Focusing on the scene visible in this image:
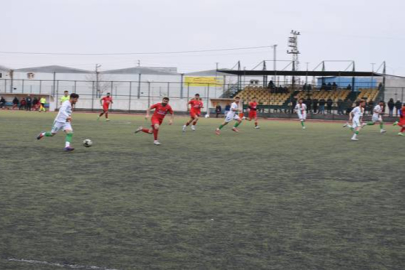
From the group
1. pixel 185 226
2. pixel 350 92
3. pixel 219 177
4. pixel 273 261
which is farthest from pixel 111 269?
pixel 350 92

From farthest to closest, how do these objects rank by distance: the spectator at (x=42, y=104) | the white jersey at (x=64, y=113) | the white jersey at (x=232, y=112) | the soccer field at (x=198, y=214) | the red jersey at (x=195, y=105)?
the spectator at (x=42, y=104)
the white jersey at (x=232, y=112)
the red jersey at (x=195, y=105)
the white jersey at (x=64, y=113)
the soccer field at (x=198, y=214)

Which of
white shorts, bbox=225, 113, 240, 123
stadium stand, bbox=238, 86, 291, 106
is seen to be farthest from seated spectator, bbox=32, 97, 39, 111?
white shorts, bbox=225, 113, 240, 123

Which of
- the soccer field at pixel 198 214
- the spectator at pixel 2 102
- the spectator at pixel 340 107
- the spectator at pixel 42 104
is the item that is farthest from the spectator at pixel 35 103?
the soccer field at pixel 198 214

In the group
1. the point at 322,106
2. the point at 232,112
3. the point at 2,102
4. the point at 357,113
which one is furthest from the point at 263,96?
the point at 357,113

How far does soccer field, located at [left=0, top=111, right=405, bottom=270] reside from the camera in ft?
17.9

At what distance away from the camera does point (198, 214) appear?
750cm

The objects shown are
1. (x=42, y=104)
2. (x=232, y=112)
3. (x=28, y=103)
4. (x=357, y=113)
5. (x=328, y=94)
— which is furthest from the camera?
(x=328, y=94)

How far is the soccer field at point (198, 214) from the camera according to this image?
546 centimetres

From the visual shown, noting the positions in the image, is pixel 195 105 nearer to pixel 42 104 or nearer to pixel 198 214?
pixel 198 214

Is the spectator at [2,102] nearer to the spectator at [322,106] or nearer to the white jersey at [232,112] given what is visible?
the spectator at [322,106]

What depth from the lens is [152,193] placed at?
358 inches

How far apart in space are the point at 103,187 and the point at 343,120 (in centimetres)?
4842

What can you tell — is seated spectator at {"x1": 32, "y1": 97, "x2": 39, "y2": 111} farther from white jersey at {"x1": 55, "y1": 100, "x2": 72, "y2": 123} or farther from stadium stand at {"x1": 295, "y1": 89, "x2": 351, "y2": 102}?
white jersey at {"x1": 55, "y1": 100, "x2": 72, "y2": 123}

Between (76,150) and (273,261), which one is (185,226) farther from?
(76,150)
